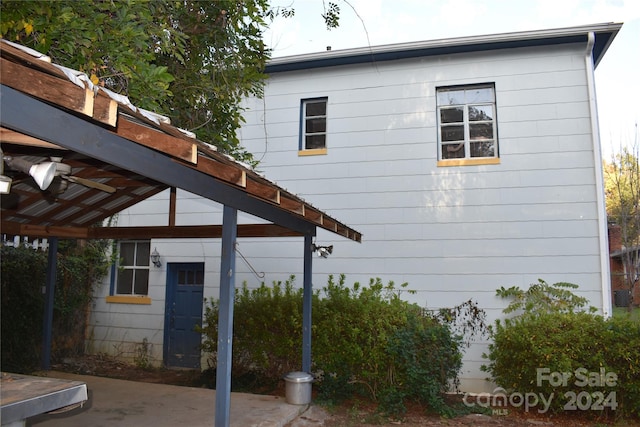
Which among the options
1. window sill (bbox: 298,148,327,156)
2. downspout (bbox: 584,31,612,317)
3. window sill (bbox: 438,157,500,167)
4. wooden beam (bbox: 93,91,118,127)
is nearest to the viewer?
wooden beam (bbox: 93,91,118,127)

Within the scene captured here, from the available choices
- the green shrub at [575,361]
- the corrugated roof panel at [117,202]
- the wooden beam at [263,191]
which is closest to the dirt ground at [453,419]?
the green shrub at [575,361]

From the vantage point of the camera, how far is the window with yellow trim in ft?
33.9

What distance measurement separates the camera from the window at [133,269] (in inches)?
407

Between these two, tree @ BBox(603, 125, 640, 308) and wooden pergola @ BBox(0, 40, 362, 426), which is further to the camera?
tree @ BBox(603, 125, 640, 308)

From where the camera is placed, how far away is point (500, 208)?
8.30m

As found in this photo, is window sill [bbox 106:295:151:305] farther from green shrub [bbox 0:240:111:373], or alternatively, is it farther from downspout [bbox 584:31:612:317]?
downspout [bbox 584:31:612:317]

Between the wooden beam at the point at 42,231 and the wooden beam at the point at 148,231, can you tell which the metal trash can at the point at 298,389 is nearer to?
the wooden beam at the point at 148,231

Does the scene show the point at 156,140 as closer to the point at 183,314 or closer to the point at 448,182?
the point at 448,182

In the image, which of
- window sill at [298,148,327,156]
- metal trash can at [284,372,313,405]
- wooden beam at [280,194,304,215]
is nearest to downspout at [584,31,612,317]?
window sill at [298,148,327,156]

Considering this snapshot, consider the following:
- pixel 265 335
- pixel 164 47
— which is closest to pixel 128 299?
pixel 265 335

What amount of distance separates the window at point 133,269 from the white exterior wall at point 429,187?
1.66ft

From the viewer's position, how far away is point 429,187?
8.67m

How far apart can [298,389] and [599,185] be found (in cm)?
588

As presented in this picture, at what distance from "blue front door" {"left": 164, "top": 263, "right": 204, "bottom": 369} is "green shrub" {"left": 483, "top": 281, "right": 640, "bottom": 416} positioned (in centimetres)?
588
